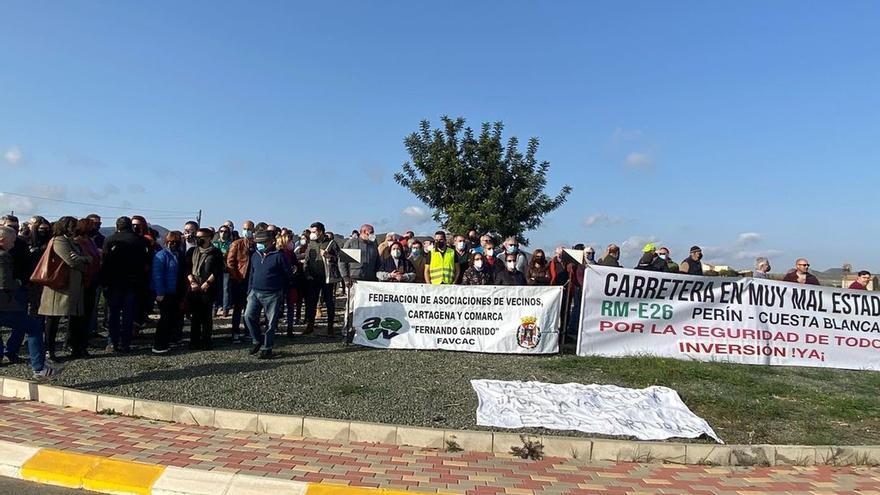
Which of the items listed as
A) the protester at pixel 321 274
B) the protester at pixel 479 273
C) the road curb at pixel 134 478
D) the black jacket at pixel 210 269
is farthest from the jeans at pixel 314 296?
the road curb at pixel 134 478

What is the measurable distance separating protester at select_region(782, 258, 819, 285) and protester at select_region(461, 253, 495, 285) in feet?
16.9

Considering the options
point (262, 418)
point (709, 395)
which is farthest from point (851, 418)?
point (262, 418)

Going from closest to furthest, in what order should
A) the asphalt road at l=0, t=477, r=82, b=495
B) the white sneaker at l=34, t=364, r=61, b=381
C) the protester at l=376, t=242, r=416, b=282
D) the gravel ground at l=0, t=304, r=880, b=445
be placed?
the asphalt road at l=0, t=477, r=82, b=495
the gravel ground at l=0, t=304, r=880, b=445
the white sneaker at l=34, t=364, r=61, b=381
the protester at l=376, t=242, r=416, b=282

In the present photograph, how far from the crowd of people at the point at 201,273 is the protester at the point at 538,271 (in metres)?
0.02

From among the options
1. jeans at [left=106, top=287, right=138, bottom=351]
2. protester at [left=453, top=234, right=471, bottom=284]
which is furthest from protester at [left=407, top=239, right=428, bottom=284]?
jeans at [left=106, top=287, right=138, bottom=351]

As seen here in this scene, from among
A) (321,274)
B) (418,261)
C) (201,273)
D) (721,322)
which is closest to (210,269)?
(201,273)

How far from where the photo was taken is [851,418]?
6.65 m

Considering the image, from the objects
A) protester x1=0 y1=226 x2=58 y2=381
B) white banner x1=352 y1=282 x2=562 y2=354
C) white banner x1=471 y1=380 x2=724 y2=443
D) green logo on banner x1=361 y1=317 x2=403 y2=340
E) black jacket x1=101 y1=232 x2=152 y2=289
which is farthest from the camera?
green logo on banner x1=361 y1=317 x2=403 y2=340

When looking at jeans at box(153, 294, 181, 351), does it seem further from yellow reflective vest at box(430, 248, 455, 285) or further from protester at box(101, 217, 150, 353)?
yellow reflective vest at box(430, 248, 455, 285)

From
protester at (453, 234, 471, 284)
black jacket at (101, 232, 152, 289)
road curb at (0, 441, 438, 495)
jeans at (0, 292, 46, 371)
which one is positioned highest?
protester at (453, 234, 471, 284)

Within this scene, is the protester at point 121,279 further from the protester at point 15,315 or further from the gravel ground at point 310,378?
the protester at point 15,315

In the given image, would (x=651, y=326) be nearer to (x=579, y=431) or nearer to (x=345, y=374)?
(x=579, y=431)

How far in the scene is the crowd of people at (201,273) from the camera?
24.5ft

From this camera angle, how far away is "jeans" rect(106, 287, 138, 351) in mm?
8468
